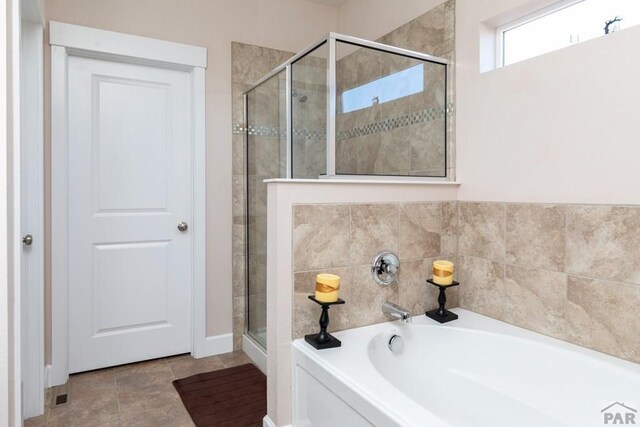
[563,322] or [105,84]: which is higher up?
[105,84]

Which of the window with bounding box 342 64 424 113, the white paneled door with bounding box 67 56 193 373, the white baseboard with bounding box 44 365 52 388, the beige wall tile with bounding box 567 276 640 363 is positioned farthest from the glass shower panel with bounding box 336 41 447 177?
the white baseboard with bounding box 44 365 52 388

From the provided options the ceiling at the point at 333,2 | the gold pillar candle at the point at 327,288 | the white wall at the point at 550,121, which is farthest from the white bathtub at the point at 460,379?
the ceiling at the point at 333,2

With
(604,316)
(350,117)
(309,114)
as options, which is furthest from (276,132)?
(604,316)

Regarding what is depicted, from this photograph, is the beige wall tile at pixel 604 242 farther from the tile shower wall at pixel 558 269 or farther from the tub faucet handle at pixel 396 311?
the tub faucet handle at pixel 396 311

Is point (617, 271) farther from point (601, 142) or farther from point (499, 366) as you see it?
point (499, 366)

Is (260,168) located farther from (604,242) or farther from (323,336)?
(604,242)

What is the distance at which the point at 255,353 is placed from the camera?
107 inches

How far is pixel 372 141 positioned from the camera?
2.13 meters

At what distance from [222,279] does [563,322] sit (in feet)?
6.92

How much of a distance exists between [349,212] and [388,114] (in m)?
0.68

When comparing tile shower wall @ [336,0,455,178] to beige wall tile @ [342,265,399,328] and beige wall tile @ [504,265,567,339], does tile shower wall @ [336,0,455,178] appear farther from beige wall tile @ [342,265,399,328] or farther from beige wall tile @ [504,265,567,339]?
beige wall tile @ [504,265,567,339]

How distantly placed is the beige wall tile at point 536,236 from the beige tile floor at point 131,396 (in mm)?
1838

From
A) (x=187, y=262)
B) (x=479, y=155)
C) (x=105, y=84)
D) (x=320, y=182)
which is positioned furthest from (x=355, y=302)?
(x=105, y=84)

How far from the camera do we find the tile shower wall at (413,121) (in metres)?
2.09
